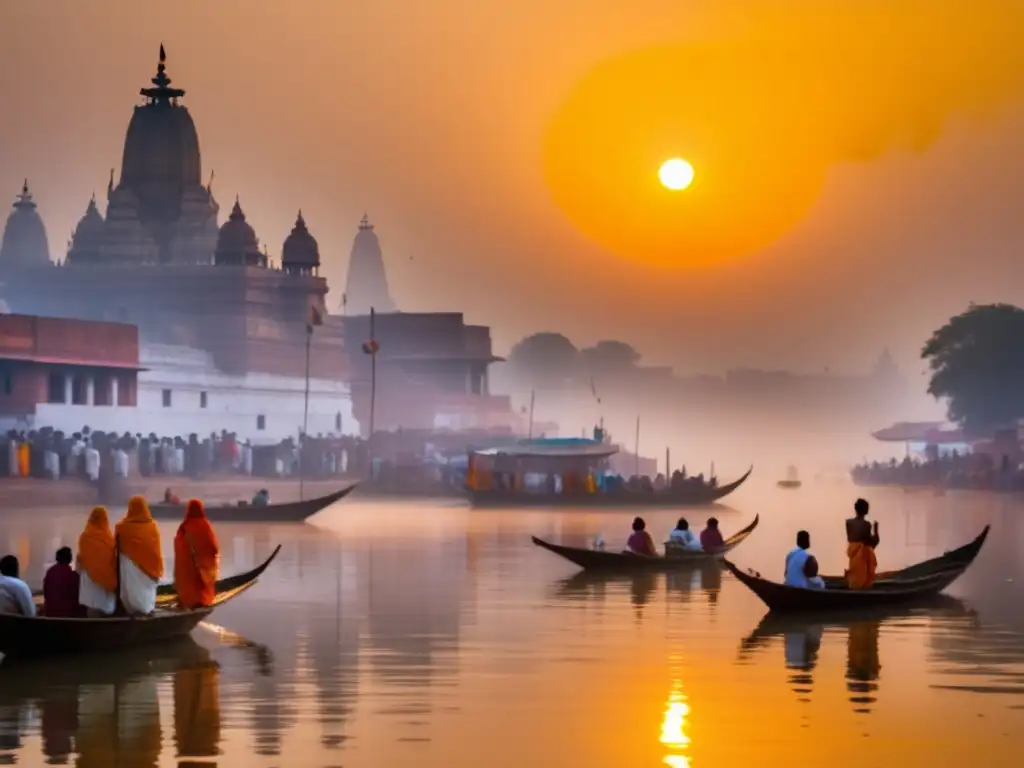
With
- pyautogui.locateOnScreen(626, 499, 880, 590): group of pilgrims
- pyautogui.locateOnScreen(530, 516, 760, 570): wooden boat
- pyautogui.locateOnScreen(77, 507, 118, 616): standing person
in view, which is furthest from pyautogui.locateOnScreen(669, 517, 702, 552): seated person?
pyautogui.locateOnScreen(77, 507, 118, 616): standing person

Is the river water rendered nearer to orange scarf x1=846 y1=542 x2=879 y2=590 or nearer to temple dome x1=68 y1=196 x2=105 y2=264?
orange scarf x1=846 y1=542 x2=879 y2=590

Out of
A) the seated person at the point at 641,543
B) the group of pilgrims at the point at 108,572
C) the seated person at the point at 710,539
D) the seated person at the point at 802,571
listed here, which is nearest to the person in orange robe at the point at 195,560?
the group of pilgrims at the point at 108,572

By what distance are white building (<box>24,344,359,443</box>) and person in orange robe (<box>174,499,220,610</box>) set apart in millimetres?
35804

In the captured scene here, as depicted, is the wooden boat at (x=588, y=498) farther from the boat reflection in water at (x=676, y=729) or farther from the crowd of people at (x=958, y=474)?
the boat reflection in water at (x=676, y=729)

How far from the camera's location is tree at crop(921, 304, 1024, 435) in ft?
272

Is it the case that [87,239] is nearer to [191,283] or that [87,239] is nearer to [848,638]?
[191,283]

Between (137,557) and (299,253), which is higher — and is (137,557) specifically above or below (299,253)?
below

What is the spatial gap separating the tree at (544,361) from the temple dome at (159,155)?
273 ft

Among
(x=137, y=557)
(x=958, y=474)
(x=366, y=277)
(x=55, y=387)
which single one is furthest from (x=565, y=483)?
(x=366, y=277)

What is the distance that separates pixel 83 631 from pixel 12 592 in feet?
2.07

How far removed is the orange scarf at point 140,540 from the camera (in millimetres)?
16719

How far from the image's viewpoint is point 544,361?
169125 millimetres

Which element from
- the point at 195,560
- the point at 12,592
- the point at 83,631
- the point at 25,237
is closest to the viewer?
the point at 12,592

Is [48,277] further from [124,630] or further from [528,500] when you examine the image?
[124,630]
